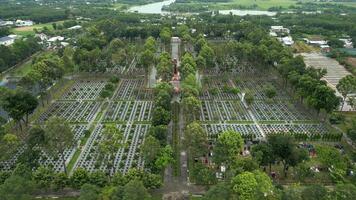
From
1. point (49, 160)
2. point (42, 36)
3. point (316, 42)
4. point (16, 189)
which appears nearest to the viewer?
point (16, 189)

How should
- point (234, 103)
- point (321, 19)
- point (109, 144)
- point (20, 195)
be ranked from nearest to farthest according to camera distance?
point (20, 195), point (109, 144), point (234, 103), point (321, 19)

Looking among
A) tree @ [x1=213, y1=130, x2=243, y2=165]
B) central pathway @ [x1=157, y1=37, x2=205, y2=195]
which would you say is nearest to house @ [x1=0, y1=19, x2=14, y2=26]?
central pathway @ [x1=157, y1=37, x2=205, y2=195]

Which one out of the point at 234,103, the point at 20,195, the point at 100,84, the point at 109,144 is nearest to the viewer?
the point at 20,195

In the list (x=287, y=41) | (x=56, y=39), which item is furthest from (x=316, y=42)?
(x=56, y=39)

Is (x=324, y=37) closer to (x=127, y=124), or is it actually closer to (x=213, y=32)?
(x=213, y=32)

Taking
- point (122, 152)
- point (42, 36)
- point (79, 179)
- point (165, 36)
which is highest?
point (165, 36)

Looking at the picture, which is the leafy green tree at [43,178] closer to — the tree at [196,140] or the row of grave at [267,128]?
the tree at [196,140]

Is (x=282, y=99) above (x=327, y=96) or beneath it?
beneath

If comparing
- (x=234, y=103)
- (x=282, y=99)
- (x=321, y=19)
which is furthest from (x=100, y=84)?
(x=321, y=19)

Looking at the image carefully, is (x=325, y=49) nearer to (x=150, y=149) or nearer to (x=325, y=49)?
(x=325, y=49)
